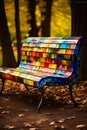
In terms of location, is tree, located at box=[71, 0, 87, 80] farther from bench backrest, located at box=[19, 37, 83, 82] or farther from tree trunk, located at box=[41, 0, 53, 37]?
tree trunk, located at box=[41, 0, 53, 37]

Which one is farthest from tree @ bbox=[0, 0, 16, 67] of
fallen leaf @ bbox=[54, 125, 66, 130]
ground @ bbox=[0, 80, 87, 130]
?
fallen leaf @ bbox=[54, 125, 66, 130]

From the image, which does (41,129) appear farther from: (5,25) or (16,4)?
(16,4)

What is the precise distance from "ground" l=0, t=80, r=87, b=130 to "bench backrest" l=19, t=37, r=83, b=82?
601mm

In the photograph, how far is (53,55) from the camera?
8344 millimetres

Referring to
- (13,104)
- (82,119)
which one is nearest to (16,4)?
(13,104)

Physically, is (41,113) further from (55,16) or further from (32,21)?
(55,16)

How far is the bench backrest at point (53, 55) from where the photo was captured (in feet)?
25.3

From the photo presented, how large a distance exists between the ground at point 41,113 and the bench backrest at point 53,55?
1.97ft

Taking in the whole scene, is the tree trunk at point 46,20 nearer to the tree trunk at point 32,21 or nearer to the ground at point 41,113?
the tree trunk at point 32,21

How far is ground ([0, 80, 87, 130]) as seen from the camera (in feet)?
21.4

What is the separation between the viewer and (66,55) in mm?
7902

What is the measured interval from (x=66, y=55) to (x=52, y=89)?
180 cm

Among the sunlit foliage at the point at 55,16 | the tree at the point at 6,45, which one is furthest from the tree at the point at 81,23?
the sunlit foliage at the point at 55,16

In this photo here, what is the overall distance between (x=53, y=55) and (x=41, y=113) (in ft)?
4.74
